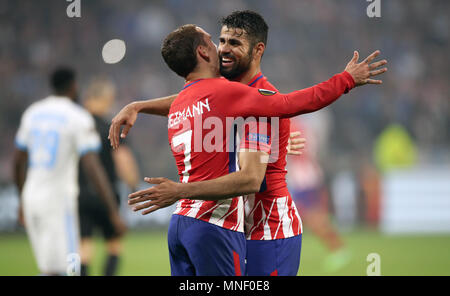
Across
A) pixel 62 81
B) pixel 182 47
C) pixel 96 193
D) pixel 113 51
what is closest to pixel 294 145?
pixel 182 47

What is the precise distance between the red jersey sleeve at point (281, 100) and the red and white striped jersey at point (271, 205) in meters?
0.34

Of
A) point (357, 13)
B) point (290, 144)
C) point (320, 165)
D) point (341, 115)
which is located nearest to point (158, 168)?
point (320, 165)

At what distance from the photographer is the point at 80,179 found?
707 cm

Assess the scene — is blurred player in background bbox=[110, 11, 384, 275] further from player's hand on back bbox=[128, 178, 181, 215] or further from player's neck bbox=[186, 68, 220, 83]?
player's hand on back bbox=[128, 178, 181, 215]

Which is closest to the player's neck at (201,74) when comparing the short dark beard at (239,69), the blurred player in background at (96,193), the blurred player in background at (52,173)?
the short dark beard at (239,69)

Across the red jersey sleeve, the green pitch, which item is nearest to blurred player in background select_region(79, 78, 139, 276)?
the green pitch

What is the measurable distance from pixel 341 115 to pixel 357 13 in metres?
4.43

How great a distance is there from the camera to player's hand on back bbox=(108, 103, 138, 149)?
3383 millimetres

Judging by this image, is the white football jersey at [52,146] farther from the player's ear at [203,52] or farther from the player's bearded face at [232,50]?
the player's ear at [203,52]

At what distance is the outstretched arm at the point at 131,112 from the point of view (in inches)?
134

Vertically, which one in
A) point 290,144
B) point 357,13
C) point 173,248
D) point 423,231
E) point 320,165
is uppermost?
point 357,13

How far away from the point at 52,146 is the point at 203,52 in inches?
105

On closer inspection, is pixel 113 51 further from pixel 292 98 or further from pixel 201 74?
pixel 292 98
